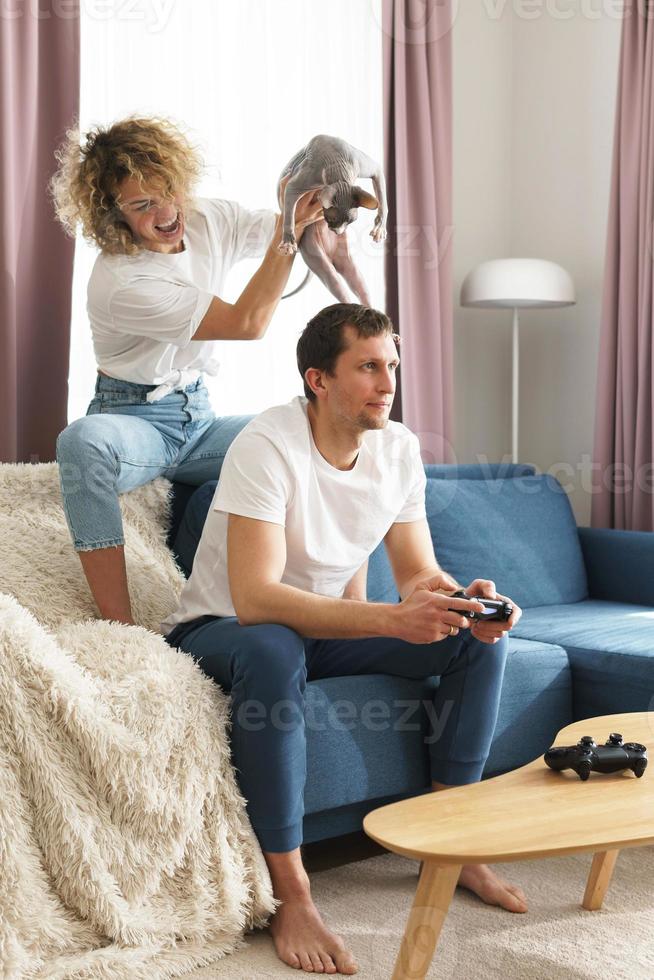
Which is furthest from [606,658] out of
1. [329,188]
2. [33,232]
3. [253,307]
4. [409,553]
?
[33,232]

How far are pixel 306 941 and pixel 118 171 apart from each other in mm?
1529

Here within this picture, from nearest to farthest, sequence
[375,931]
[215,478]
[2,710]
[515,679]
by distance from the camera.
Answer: [2,710] → [375,931] → [515,679] → [215,478]

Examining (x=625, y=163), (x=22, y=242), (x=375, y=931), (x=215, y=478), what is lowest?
(x=375, y=931)

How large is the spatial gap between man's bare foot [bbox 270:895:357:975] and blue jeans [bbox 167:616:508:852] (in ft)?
0.33

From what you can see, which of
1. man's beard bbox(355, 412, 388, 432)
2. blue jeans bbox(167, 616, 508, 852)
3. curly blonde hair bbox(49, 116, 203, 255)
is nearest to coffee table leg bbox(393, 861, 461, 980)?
blue jeans bbox(167, 616, 508, 852)

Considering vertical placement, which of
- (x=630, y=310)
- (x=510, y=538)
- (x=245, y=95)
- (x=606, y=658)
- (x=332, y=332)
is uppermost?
(x=245, y=95)

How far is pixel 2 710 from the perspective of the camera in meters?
1.62

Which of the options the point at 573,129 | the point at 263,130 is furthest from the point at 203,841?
the point at 573,129

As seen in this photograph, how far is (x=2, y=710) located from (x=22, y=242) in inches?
57.9

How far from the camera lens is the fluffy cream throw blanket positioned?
158 cm

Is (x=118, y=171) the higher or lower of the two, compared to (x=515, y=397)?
higher

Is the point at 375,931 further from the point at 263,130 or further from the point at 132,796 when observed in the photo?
the point at 263,130

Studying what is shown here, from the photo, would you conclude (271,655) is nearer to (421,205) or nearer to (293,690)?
(293,690)

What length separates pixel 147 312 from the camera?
2189 millimetres
